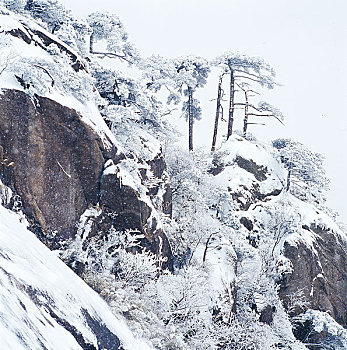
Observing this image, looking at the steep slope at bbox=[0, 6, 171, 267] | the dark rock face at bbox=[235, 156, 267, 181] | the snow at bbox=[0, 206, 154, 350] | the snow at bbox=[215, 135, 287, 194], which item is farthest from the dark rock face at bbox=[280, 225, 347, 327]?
the snow at bbox=[0, 206, 154, 350]

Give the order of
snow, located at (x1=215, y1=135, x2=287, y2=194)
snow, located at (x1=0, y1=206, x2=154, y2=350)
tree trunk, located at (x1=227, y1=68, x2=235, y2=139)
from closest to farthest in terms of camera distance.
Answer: snow, located at (x1=0, y1=206, x2=154, y2=350), snow, located at (x1=215, y1=135, x2=287, y2=194), tree trunk, located at (x1=227, y1=68, x2=235, y2=139)

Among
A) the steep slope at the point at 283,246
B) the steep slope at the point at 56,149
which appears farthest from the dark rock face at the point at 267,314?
the steep slope at the point at 56,149

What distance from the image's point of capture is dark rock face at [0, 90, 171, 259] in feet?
39.6

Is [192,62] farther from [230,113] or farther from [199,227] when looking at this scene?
[199,227]

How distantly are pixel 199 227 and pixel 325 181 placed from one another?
1581 centimetres

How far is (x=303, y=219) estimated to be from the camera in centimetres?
2909

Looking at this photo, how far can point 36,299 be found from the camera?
5828 mm

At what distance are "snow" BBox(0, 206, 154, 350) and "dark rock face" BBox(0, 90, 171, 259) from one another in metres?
4.45

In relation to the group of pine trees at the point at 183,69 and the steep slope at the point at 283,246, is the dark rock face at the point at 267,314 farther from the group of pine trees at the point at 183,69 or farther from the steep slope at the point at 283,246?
the group of pine trees at the point at 183,69

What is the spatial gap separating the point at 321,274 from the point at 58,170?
2121 centimetres

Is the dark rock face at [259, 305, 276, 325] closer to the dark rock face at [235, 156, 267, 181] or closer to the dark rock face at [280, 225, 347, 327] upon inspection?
the dark rock face at [280, 225, 347, 327]

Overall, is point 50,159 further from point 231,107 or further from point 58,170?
point 231,107

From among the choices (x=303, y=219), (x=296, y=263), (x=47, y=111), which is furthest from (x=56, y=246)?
(x=303, y=219)

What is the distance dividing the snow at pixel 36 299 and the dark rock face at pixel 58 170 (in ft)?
14.6
